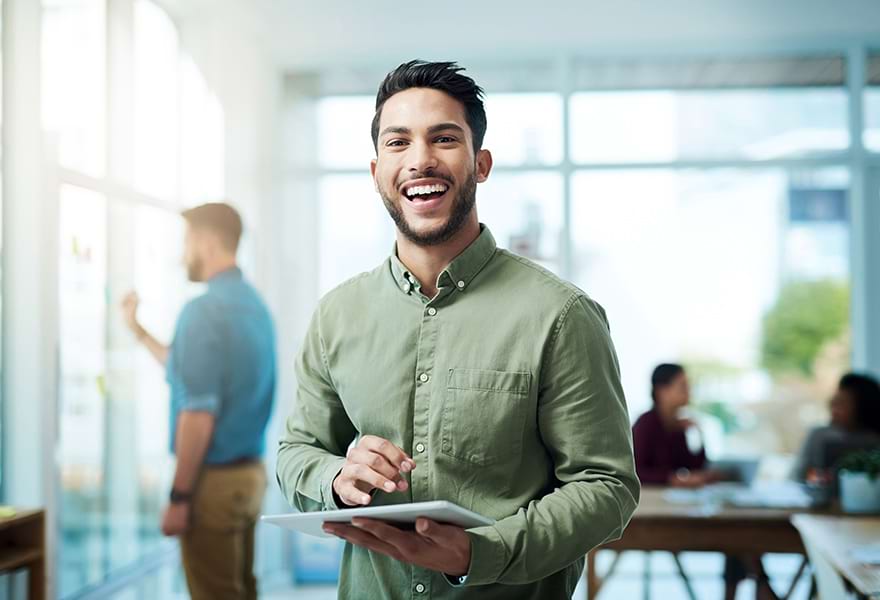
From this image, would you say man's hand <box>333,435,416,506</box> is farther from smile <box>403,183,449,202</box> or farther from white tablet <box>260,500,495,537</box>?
smile <box>403,183,449,202</box>

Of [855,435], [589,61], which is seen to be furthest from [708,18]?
[855,435]

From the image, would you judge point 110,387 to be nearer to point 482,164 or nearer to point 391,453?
point 482,164

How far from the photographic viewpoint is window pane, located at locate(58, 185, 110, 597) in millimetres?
3914

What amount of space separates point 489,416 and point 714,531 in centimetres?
285

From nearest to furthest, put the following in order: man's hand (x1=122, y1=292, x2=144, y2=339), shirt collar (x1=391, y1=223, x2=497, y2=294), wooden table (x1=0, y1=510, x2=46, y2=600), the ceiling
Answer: shirt collar (x1=391, y1=223, x2=497, y2=294) → wooden table (x1=0, y1=510, x2=46, y2=600) → man's hand (x1=122, y1=292, x2=144, y2=339) → the ceiling

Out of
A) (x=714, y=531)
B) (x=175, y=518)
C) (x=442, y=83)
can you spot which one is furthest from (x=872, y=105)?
(x=442, y=83)

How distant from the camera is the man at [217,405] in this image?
11.4 feet

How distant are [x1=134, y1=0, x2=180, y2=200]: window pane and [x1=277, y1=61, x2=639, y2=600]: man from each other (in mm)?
3340

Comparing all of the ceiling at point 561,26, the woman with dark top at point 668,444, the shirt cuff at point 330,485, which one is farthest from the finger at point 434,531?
the ceiling at point 561,26

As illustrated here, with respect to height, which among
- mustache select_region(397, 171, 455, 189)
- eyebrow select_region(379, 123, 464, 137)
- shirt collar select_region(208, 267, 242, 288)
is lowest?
shirt collar select_region(208, 267, 242, 288)

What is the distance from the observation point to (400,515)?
4.33ft

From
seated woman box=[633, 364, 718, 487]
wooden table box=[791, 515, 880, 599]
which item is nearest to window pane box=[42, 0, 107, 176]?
seated woman box=[633, 364, 718, 487]

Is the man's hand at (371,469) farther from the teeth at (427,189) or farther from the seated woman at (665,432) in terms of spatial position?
the seated woman at (665,432)

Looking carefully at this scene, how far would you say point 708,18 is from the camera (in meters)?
5.97
